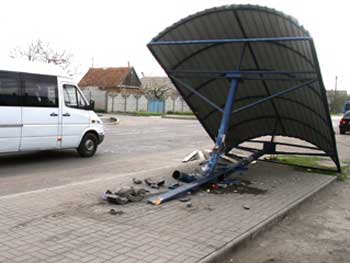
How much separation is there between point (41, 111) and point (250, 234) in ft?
24.7

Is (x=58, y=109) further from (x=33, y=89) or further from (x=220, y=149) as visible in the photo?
(x=220, y=149)

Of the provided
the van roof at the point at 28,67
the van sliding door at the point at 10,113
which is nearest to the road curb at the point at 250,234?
the van sliding door at the point at 10,113

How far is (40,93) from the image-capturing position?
11594 millimetres

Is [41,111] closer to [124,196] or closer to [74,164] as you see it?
[74,164]

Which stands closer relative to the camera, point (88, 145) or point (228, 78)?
point (228, 78)

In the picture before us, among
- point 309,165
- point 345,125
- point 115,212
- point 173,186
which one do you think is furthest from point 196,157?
point 345,125

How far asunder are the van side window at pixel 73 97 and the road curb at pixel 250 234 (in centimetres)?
707

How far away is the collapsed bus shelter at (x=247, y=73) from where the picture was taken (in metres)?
8.20

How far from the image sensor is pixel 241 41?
8.41 m

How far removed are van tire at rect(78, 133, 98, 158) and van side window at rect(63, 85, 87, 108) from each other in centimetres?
96

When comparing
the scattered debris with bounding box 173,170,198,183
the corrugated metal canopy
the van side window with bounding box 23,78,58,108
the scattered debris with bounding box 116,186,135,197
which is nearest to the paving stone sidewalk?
the scattered debris with bounding box 116,186,135,197

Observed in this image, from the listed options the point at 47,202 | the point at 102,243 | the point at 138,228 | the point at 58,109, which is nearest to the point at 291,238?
the point at 138,228

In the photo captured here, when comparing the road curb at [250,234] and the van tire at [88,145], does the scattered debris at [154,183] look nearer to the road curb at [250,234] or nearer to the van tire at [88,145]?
the road curb at [250,234]

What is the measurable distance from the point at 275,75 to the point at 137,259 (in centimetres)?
633
